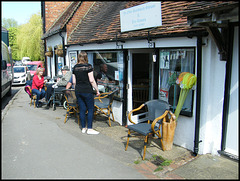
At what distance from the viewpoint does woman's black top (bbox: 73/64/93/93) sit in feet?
17.5

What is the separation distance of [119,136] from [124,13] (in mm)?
3195

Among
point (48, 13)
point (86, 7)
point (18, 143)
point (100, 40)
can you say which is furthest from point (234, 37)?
point (48, 13)

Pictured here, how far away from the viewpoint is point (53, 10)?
49.8 ft

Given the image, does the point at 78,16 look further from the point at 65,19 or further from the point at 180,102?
the point at 180,102

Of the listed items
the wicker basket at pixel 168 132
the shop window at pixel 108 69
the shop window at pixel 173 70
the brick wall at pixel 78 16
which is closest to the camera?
the wicker basket at pixel 168 132

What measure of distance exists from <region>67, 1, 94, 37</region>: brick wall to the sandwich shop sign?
464 cm

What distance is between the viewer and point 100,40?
704 centimetres

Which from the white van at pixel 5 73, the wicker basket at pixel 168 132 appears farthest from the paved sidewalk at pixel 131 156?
the white van at pixel 5 73

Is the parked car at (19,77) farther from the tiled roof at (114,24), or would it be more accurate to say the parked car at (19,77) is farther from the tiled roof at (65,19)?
the tiled roof at (114,24)

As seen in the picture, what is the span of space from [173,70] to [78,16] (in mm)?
6750

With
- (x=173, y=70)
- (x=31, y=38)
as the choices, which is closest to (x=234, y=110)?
(x=173, y=70)

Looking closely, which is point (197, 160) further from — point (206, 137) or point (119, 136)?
point (119, 136)

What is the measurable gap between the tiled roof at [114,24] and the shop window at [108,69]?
50 centimetres

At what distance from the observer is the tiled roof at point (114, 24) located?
4922mm
